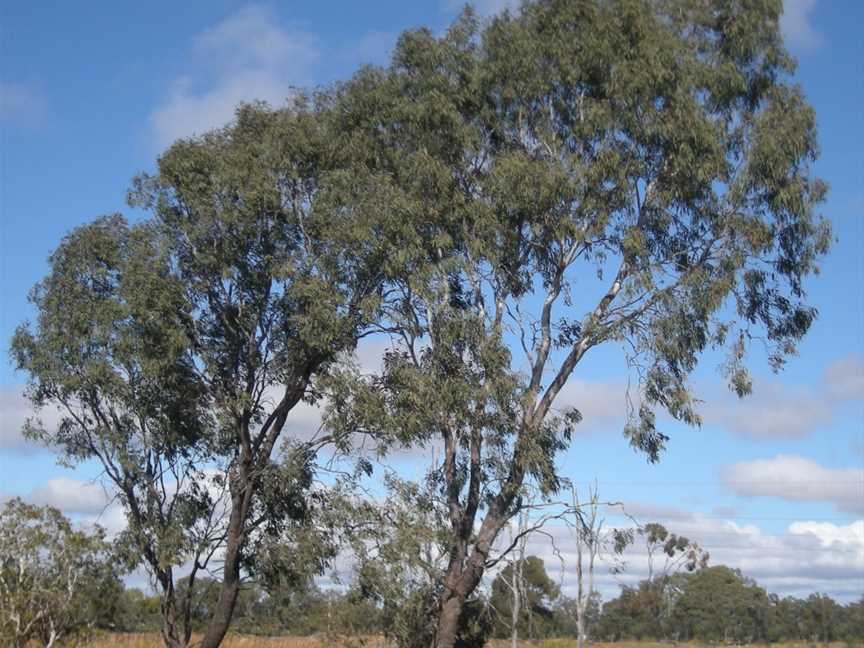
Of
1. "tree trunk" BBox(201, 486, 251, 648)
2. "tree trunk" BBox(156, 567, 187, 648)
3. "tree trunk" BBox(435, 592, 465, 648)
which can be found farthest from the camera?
"tree trunk" BBox(156, 567, 187, 648)

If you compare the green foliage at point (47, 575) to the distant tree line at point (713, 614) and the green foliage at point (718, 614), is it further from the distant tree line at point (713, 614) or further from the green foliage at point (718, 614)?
the green foliage at point (718, 614)

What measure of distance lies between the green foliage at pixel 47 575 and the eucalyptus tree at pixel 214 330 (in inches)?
57.9

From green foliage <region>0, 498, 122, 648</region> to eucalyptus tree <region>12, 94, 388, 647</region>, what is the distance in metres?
1.47

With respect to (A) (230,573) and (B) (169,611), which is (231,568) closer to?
(A) (230,573)

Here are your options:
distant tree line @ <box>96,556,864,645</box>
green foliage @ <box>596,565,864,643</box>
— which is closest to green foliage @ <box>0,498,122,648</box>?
distant tree line @ <box>96,556,864,645</box>

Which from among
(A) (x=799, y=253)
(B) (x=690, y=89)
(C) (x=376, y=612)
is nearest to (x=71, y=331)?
(C) (x=376, y=612)

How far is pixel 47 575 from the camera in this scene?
22.8 m

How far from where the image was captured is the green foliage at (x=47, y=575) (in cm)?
2228

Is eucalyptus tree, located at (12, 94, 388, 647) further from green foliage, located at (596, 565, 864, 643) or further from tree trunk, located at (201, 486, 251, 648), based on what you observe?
green foliage, located at (596, 565, 864, 643)

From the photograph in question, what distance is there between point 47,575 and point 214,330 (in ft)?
20.6

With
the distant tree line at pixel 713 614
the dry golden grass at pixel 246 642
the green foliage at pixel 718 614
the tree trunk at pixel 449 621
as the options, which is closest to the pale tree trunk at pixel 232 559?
the dry golden grass at pixel 246 642

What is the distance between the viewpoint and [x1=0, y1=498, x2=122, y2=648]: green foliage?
22.3 m

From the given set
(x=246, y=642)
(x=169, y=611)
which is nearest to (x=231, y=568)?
(x=169, y=611)

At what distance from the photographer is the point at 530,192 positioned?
19.3 m
